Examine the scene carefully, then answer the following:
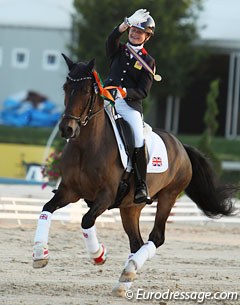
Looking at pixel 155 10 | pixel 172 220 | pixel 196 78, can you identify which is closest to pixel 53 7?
pixel 155 10

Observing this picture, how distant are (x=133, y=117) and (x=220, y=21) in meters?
30.6

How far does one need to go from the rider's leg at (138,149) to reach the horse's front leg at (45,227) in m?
0.78

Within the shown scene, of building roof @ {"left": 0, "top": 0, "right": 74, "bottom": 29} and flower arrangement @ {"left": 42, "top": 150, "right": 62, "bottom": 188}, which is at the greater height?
flower arrangement @ {"left": 42, "top": 150, "right": 62, "bottom": 188}

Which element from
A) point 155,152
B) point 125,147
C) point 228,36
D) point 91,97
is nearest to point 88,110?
point 91,97

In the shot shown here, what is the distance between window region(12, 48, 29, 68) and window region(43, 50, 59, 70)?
2.53 ft

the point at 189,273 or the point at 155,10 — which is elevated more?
the point at 189,273

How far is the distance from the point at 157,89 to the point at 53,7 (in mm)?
5531

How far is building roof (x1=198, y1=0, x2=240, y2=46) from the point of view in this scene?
38406 millimetres

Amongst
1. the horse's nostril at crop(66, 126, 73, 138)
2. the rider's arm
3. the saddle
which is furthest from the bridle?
the rider's arm

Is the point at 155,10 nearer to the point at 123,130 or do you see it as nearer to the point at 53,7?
the point at 53,7

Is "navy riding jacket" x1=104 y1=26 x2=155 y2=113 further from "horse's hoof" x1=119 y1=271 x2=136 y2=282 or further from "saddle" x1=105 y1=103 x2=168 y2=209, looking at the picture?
"horse's hoof" x1=119 y1=271 x2=136 y2=282

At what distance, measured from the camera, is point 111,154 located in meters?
9.12

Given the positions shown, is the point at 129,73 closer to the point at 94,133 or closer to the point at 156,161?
the point at 94,133

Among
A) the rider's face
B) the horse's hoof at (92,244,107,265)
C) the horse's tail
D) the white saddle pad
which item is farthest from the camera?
the horse's tail
